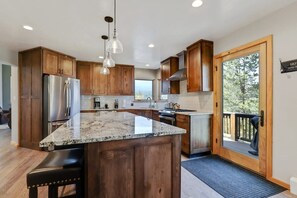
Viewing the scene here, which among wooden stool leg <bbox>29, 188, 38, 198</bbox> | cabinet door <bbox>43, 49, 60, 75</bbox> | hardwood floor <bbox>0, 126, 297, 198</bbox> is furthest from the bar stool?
cabinet door <bbox>43, 49, 60, 75</bbox>

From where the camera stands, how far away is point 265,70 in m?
2.55

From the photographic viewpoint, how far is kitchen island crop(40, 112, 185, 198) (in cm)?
127

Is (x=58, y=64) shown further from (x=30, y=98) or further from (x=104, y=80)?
(x=104, y=80)

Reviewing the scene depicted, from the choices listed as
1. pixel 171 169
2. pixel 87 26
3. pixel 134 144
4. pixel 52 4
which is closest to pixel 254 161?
pixel 171 169

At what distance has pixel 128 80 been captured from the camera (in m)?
5.94

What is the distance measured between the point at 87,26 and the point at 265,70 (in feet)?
9.90

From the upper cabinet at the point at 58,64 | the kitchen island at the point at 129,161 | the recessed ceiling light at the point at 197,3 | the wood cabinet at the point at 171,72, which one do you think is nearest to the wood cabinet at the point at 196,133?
the wood cabinet at the point at 171,72

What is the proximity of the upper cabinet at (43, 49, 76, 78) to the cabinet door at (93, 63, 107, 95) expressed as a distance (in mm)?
711

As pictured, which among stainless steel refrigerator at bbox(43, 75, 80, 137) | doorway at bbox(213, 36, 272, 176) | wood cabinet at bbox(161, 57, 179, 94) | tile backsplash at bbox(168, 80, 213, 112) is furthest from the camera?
wood cabinet at bbox(161, 57, 179, 94)

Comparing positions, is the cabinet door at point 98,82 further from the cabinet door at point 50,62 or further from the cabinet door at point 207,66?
the cabinet door at point 207,66

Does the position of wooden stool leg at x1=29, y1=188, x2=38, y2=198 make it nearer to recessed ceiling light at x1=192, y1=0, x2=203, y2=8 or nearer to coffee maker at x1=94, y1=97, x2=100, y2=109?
recessed ceiling light at x1=192, y1=0, x2=203, y2=8

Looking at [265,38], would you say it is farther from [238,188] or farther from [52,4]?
[52,4]

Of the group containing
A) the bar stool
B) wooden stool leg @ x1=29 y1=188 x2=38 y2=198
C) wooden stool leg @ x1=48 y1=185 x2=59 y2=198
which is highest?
the bar stool

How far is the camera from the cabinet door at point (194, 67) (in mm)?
3535
